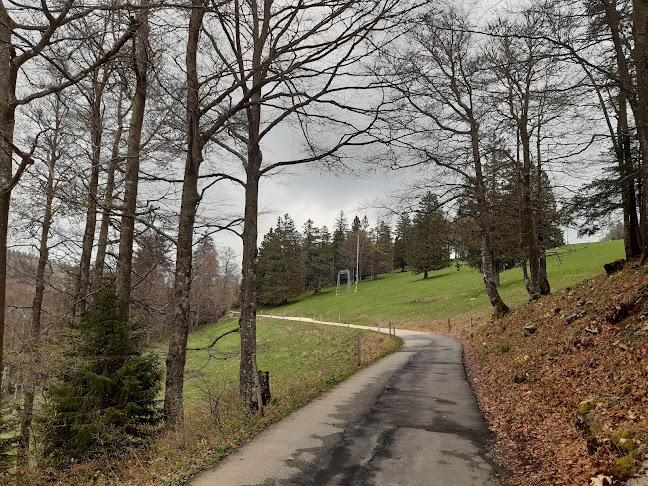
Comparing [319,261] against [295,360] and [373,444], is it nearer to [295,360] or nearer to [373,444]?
[295,360]

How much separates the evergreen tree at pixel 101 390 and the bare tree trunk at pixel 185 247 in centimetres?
113

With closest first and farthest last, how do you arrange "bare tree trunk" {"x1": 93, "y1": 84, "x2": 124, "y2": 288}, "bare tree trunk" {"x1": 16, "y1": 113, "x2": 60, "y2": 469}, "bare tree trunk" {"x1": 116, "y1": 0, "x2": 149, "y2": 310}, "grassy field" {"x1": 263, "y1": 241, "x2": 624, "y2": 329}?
"bare tree trunk" {"x1": 16, "y1": 113, "x2": 60, "y2": 469}
"bare tree trunk" {"x1": 116, "y1": 0, "x2": 149, "y2": 310}
"bare tree trunk" {"x1": 93, "y1": 84, "x2": 124, "y2": 288}
"grassy field" {"x1": 263, "y1": 241, "x2": 624, "y2": 329}

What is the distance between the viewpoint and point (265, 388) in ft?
27.3

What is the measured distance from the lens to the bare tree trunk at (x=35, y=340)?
6.85m

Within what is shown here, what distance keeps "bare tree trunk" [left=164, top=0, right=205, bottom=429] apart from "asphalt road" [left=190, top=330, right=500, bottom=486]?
2.11m

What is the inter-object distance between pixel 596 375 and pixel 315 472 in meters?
5.02

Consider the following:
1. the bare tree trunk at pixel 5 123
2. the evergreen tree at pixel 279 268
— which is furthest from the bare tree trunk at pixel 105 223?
the evergreen tree at pixel 279 268

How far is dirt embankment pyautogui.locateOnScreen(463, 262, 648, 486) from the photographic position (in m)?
4.27

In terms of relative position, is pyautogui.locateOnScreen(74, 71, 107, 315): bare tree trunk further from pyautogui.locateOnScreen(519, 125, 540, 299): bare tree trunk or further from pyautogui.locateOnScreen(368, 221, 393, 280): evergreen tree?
pyautogui.locateOnScreen(368, 221, 393, 280): evergreen tree

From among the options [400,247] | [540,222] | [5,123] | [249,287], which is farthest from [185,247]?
[400,247]

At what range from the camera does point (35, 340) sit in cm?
768

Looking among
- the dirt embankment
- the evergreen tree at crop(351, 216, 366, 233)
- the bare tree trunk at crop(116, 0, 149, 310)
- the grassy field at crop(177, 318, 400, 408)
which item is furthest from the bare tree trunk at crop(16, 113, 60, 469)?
the evergreen tree at crop(351, 216, 366, 233)

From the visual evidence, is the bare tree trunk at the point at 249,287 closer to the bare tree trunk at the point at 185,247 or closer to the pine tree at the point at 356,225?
the bare tree trunk at the point at 185,247

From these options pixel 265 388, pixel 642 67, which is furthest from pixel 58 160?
pixel 642 67
